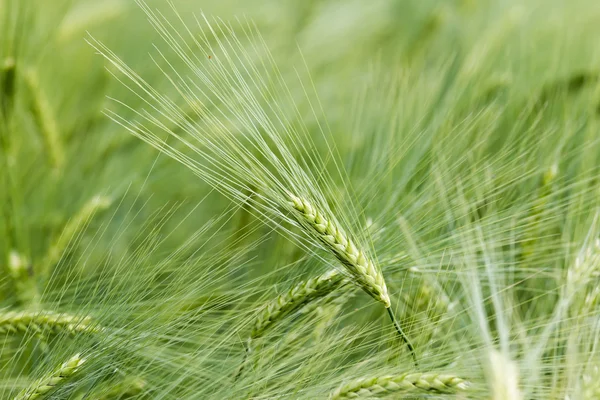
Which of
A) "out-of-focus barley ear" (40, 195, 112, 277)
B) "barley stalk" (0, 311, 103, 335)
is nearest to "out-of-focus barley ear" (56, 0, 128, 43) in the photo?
"out-of-focus barley ear" (40, 195, 112, 277)

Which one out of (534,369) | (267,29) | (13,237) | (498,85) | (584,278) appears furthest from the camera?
(267,29)

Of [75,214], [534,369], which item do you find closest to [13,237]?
[75,214]

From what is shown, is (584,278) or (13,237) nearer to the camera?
(584,278)

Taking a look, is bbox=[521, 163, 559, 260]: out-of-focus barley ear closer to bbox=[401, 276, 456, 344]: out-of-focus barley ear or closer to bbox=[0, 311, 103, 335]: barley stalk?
bbox=[401, 276, 456, 344]: out-of-focus barley ear

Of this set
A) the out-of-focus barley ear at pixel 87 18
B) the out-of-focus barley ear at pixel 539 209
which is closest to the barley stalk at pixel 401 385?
the out-of-focus barley ear at pixel 539 209

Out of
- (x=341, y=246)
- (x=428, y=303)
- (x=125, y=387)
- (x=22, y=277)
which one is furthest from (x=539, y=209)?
(x=22, y=277)

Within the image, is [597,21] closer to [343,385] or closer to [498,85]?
[498,85]
